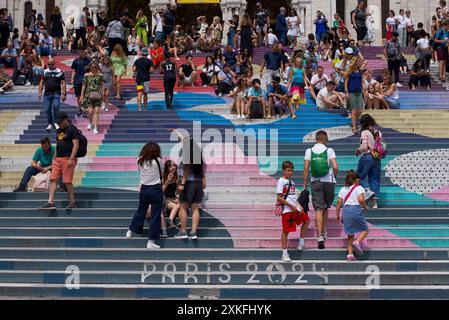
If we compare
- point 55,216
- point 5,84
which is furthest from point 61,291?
point 5,84

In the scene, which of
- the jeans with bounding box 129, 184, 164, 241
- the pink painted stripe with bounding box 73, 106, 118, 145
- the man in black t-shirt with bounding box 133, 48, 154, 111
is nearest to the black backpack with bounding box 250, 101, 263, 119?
the man in black t-shirt with bounding box 133, 48, 154, 111

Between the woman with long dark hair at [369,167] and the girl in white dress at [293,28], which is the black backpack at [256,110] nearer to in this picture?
the woman with long dark hair at [369,167]

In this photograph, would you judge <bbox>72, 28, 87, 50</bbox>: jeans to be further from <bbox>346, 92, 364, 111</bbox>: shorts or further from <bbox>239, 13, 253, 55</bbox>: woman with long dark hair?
<bbox>346, 92, 364, 111</bbox>: shorts

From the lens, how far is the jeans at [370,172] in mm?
16281

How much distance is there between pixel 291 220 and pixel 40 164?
560 centimetres

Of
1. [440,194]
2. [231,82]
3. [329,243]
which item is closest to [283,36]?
[231,82]

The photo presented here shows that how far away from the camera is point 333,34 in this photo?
103 ft

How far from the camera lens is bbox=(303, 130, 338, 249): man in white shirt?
14742 millimetres

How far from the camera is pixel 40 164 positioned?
56.7ft

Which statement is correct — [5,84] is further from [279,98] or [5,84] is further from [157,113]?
[279,98]

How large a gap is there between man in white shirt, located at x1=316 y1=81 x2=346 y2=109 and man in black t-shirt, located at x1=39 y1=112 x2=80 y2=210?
8.17 metres

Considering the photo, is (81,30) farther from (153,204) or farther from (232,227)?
(153,204)

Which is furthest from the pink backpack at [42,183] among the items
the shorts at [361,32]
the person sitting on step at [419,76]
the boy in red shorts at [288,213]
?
the shorts at [361,32]

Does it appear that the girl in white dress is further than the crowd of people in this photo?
Yes
